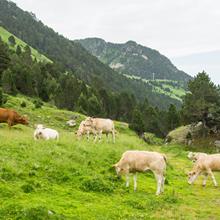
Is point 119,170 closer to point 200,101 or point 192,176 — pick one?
point 192,176

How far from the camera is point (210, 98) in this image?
59.6 m

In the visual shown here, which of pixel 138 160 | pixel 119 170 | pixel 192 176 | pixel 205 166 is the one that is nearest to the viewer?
pixel 138 160

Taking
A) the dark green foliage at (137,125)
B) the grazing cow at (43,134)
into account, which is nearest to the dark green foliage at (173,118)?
the dark green foliage at (137,125)

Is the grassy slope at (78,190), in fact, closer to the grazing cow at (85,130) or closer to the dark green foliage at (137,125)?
the grazing cow at (85,130)

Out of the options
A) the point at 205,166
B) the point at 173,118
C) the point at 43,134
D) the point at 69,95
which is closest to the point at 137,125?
the point at 173,118

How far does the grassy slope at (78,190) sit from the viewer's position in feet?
43.5

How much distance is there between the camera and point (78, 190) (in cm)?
1598

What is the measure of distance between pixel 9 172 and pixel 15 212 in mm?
3677

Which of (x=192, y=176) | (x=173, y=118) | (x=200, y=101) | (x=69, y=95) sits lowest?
(x=192, y=176)

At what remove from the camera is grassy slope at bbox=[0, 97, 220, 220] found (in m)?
13.3

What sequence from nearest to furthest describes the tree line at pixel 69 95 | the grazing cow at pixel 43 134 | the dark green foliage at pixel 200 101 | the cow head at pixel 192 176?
1. the cow head at pixel 192 176
2. the grazing cow at pixel 43 134
3. the dark green foliage at pixel 200 101
4. the tree line at pixel 69 95

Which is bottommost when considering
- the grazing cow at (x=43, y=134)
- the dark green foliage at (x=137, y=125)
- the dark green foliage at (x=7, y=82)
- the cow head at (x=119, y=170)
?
the dark green foliage at (x=137, y=125)

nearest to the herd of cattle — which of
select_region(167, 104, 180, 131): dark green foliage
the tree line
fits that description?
the tree line

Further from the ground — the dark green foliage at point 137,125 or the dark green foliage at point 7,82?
the dark green foliage at point 7,82
